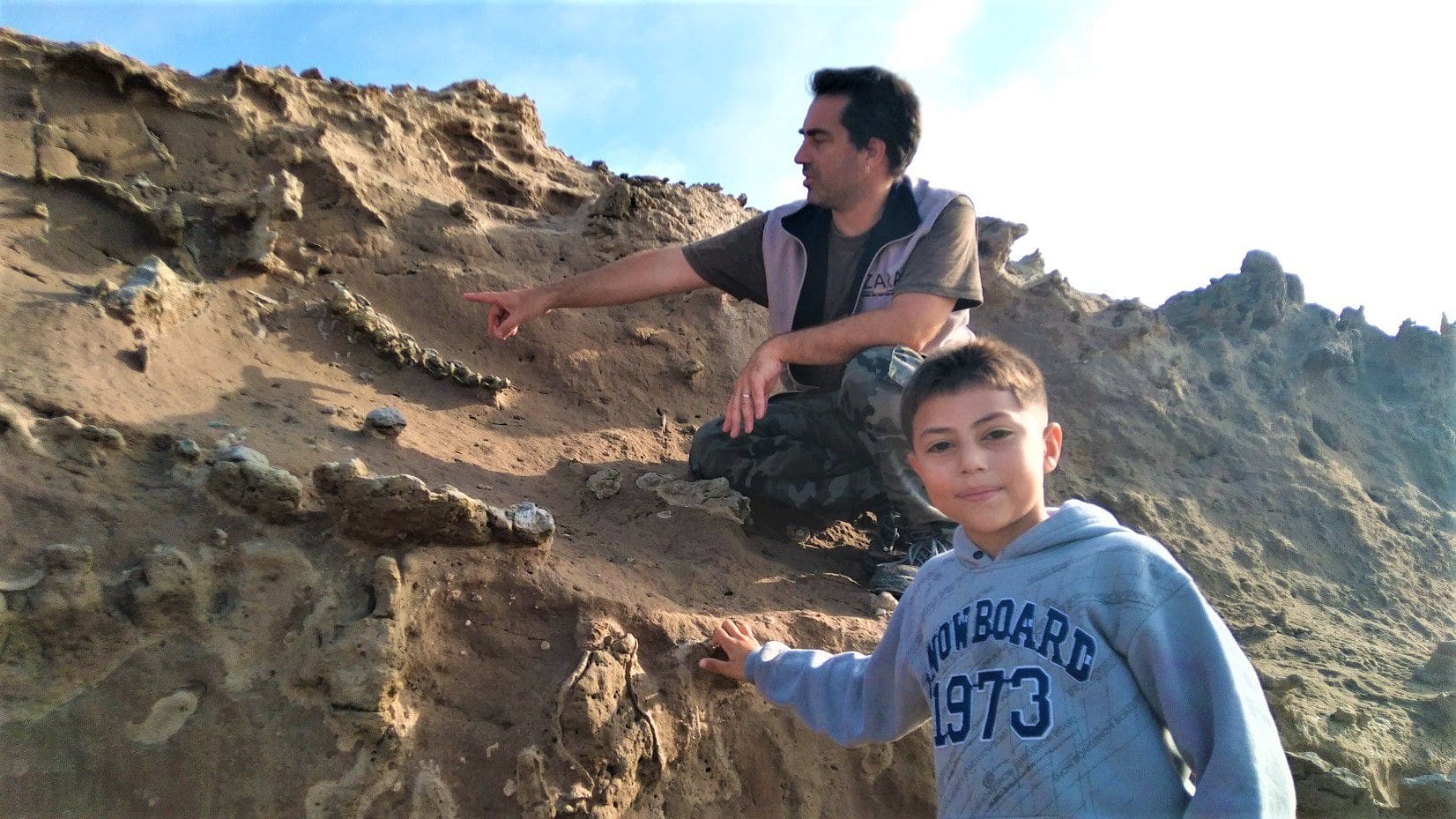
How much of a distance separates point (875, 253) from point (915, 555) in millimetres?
933

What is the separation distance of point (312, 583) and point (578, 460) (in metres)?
1.12

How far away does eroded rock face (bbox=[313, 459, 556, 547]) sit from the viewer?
6.27 ft

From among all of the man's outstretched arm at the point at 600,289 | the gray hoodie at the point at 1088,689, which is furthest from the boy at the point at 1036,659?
the man's outstretched arm at the point at 600,289

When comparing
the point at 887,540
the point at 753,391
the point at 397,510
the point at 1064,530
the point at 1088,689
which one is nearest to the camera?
the point at 1088,689

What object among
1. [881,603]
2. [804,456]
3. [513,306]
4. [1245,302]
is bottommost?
[881,603]

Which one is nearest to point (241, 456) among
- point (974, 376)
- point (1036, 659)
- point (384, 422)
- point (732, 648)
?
point (384, 422)

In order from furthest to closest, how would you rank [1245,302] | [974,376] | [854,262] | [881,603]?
[1245,302] < [854,262] < [881,603] < [974,376]

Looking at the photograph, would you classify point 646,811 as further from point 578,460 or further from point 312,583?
point 578,460

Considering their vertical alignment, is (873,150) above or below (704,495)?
above

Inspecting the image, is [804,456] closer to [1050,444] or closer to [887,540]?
[887,540]

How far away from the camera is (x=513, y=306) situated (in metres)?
2.87

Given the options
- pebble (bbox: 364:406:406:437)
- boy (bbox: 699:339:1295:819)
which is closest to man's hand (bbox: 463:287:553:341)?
pebble (bbox: 364:406:406:437)

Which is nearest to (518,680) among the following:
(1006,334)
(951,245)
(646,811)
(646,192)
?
(646,811)

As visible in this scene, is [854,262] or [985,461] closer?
[985,461]
